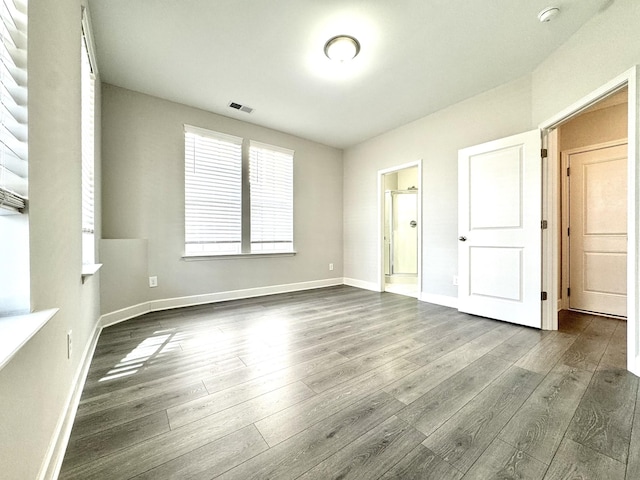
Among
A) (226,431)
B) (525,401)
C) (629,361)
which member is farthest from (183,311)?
(629,361)

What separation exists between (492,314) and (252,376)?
2.63 meters

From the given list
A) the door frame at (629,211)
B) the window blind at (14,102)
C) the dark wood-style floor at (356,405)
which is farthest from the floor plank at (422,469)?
the door frame at (629,211)

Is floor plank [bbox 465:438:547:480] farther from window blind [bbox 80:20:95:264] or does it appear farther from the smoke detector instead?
the smoke detector

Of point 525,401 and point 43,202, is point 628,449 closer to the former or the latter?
point 525,401

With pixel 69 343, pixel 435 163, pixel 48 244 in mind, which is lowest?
pixel 69 343

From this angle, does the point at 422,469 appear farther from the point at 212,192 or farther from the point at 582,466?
the point at 212,192

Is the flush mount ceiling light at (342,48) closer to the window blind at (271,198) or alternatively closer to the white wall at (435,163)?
the white wall at (435,163)

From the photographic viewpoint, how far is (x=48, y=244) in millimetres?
981

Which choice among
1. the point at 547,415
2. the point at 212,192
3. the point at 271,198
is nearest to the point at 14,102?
the point at 547,415

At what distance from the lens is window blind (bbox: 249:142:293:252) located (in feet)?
12.8

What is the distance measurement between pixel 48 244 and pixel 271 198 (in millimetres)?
3165

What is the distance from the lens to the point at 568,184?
3.24 metres

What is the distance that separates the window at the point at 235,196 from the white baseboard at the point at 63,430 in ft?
6.32

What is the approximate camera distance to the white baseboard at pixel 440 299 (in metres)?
3.30
